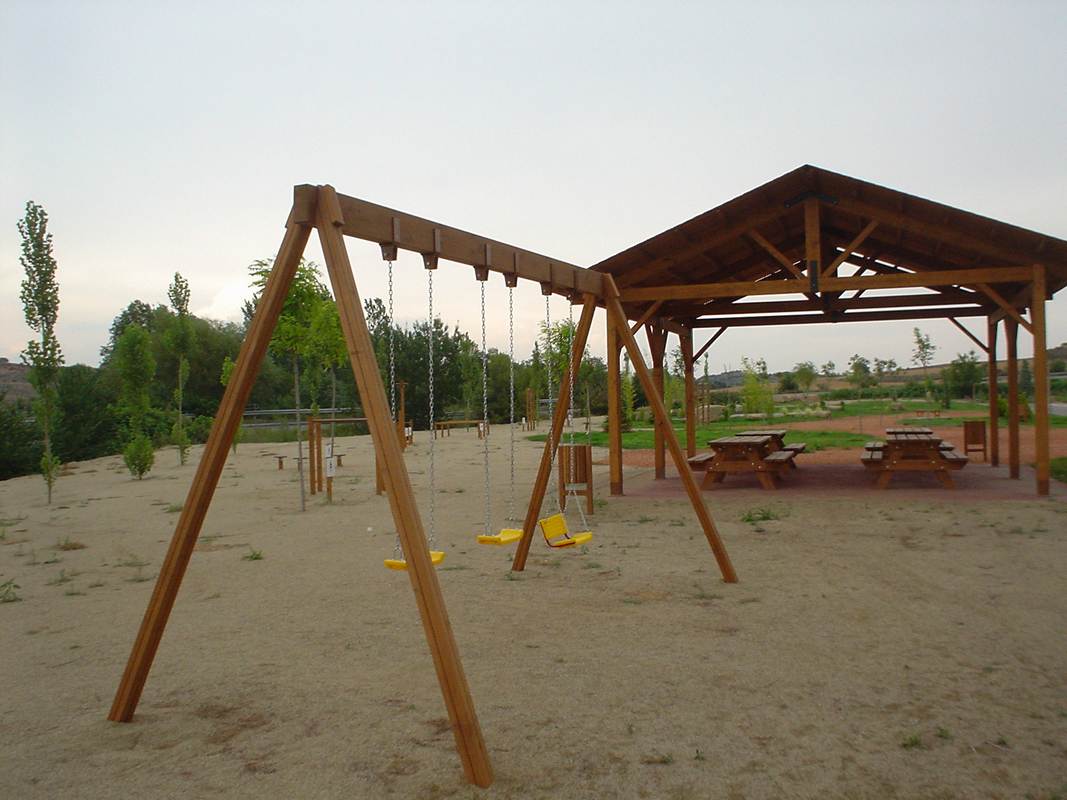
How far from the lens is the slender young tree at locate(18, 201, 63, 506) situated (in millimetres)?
13195

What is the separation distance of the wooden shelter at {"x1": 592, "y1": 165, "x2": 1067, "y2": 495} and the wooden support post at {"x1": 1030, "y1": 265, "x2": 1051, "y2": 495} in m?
0.01

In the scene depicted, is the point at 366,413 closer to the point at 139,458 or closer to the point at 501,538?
the point at 501,538

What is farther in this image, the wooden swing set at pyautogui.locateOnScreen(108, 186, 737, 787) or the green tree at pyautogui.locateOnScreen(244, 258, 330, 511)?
the green tree at pyautogui.locateOnScreen(244, 258, 330, 511)

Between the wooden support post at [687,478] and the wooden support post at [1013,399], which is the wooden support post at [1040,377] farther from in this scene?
the wooden support post at [687,478]

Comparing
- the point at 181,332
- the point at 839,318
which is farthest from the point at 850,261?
the point at 181,332

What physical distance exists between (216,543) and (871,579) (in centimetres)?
Result: 668

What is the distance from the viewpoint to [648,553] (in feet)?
25.8

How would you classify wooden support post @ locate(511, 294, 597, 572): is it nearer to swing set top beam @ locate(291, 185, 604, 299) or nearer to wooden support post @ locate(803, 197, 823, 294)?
swing set top beam @ locate(291, 185, 604, 299)

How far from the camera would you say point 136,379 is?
1736 centimetres

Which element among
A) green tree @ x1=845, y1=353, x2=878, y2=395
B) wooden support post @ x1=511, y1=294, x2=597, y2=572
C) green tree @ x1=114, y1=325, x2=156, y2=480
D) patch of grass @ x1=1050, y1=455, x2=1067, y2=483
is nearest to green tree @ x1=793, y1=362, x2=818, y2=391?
green tree @ x1=845, y1=353, x2=878, y2=395

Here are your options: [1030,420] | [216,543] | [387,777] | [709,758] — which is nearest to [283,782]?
[387,777]

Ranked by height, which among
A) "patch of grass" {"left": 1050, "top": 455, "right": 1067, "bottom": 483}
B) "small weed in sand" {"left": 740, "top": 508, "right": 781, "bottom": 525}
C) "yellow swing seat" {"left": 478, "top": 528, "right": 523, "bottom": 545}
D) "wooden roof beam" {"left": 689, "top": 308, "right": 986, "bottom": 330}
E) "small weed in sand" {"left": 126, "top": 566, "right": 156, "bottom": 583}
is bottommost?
"small weed in sand" {"left": 126, "top": 566, "right": 156, "bottom": 583}

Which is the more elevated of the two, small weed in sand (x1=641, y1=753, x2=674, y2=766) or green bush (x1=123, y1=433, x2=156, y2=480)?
green bush (x1=123, y1=433, x2=156, y2=480)

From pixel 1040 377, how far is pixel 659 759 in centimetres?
954
